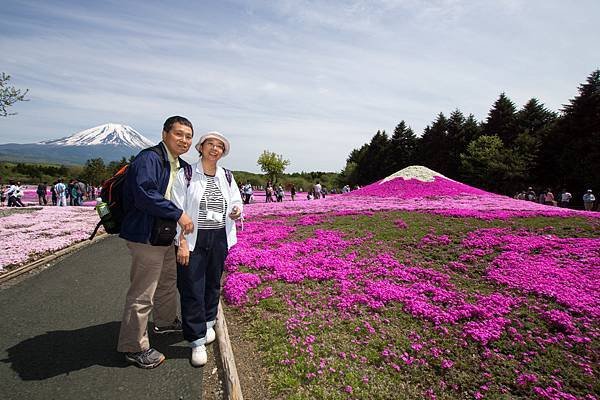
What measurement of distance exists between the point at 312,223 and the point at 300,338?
11.0 m

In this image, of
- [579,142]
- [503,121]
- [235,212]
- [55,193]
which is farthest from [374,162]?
[235,212]

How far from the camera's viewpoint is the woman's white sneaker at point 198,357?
466 centimetres

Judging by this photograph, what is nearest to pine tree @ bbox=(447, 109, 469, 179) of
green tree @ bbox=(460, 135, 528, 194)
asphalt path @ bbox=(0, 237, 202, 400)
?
green tree @ bbox=(460, 135, 528, 194)

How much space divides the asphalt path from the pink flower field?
1.46 meters

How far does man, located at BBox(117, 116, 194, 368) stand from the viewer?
13.3 feet

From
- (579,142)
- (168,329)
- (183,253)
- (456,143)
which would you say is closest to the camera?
(183,253)

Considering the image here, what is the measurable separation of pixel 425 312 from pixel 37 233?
16533 mm

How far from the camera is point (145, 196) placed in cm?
397

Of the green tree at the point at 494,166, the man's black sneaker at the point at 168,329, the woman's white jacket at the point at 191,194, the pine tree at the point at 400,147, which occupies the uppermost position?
the pine tree at the point at 400,147

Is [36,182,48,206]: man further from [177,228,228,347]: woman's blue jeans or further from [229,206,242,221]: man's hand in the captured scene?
[229,206,242,221]: man's hand

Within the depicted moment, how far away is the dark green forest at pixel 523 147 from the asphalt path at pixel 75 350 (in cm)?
4476

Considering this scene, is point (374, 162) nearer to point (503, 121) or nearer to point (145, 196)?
point (503, 121)

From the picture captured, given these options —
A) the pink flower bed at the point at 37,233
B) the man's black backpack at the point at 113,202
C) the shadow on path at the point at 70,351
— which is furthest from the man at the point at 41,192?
the man's black backpack at the point at 113,202

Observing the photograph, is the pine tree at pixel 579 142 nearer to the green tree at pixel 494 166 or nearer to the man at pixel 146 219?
the green tree at pixel 494 166
